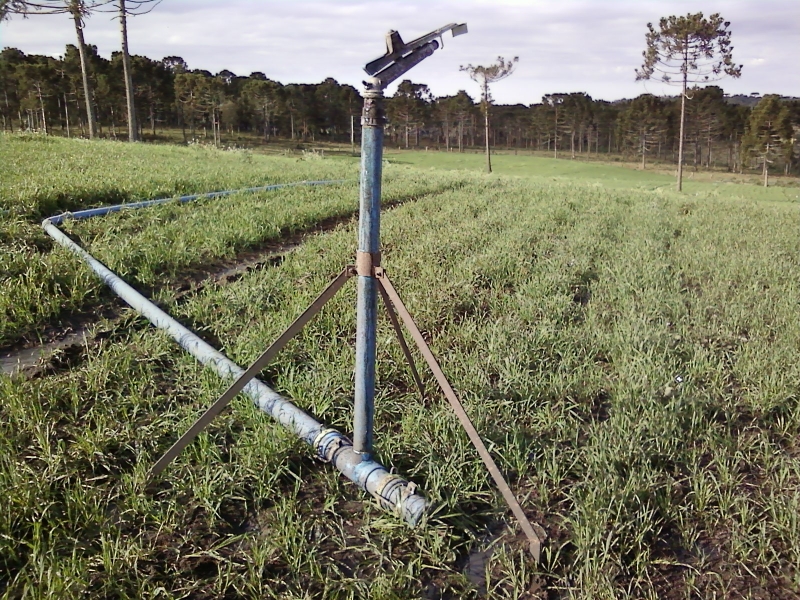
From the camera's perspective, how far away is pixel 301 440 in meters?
2.23

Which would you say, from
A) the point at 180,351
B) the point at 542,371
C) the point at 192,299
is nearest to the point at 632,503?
the point at 542,371

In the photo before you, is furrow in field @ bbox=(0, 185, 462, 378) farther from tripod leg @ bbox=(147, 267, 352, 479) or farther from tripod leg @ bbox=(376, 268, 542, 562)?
tripod leg @ bbox=(376, 268, 542, 562)

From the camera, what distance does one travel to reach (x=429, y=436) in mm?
2311

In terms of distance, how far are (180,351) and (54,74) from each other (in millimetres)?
44272

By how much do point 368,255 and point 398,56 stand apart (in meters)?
0.63

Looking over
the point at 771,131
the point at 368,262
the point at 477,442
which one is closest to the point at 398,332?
the point at 368,262

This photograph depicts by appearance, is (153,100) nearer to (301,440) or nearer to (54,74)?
(54,74)

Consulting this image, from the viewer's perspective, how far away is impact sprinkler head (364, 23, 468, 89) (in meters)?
1.70

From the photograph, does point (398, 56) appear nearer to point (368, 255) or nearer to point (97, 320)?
point (368, 255)

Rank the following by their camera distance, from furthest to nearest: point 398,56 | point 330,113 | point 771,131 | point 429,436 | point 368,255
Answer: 1. point 330,113
2. point 771,131
3. point 429,436
4. point 368,255
5. point 398,56

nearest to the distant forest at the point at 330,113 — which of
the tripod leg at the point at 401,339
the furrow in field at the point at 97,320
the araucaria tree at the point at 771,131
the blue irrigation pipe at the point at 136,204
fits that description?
the araucaria tree at the point at 771,131

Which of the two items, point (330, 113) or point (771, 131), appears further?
point (330, 113)

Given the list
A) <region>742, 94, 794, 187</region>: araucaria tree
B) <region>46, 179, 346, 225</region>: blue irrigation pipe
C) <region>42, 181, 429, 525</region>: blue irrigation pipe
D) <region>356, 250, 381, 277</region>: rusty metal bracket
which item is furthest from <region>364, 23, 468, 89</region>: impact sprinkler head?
<region>742, 94, 794, 187</region>: araucaria tree

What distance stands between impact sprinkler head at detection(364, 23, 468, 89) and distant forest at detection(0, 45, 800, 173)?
32.0m
